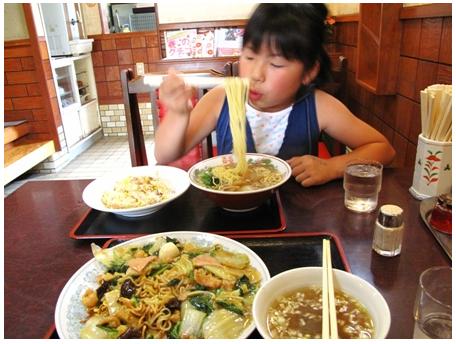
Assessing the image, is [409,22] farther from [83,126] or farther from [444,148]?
[83,126]

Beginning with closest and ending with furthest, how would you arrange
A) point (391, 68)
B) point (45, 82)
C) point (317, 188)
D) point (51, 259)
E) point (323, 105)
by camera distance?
1. point (51, 259)
2. point (317, 188)
3. point (323, 105)
4. point (391, 68)
5. point (45, 82)

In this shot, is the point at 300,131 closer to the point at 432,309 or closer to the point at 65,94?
the point at 432,309

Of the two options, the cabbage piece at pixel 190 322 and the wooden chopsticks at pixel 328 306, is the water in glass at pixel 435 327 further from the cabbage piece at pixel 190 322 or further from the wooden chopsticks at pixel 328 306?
the cabbage piece at pixel 190 322

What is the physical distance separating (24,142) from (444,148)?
443 cm

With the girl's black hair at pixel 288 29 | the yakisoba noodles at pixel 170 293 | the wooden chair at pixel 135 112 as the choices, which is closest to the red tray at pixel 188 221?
the yakisoba noodles at pixel 170 293

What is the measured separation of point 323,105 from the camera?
1675mm

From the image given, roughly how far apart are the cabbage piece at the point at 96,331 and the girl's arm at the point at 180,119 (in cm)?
87

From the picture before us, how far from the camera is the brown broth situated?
66 centimetres

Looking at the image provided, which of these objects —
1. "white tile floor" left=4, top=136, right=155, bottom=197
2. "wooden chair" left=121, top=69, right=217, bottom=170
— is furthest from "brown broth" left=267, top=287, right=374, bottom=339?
"white tile floor" left=4, top=136, right=155, bottom=197

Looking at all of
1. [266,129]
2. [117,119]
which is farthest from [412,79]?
[117,119]

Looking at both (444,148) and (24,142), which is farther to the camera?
(24,142)

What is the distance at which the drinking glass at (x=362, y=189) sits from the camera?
114 centimetres

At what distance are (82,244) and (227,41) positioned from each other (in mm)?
4284

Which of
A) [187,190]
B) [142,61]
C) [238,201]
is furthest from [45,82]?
[238,201]
